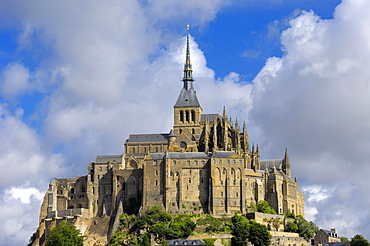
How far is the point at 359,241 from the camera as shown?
13438 centimetres

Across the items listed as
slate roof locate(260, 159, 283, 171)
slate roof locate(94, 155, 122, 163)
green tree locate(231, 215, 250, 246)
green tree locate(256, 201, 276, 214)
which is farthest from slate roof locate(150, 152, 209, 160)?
green tree locate(231, 215, 250, 246)

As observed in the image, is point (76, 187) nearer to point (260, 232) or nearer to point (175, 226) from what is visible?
point (175, 226)

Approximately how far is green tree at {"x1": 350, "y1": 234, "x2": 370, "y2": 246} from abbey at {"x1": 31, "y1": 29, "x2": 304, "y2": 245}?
13589 millimetres

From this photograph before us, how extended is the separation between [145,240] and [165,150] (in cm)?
2850

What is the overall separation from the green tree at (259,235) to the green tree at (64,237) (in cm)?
2938

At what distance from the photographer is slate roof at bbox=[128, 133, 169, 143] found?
15488cm

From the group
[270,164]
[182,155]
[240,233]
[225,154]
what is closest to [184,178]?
[182,155]

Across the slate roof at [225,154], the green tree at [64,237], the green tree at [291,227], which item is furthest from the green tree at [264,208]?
the green tree at [64,237]

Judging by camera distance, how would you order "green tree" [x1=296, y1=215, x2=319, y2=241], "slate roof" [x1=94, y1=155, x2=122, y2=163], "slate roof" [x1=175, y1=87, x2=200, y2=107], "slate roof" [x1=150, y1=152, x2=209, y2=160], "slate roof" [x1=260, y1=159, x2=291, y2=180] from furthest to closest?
"slate roof" [x1=175, y1=87, x2=200, y2=107] → "slate roof" [x1=260, y1=159, x2=291, y2=180] → "slate roof" [x1=94, y1=155, x2=122, y2=163] → "slate roof" [x1=150, y1=152, x2=209, y2=160] → "green tree" [x1=296, y1=215, x2=319, y2=241]

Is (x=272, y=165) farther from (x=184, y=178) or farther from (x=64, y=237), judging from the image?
(x=64, y=237)

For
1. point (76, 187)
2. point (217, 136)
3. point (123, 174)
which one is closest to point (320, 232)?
point (217, 136)

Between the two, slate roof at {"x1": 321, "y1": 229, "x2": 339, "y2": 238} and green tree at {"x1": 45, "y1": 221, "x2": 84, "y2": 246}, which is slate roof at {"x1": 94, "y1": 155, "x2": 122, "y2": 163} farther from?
slate roof at {"x1": 321, "y1": 229, "x2": 339, "y2": 238}

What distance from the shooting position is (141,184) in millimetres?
141875

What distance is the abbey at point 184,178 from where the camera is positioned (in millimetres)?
138625
